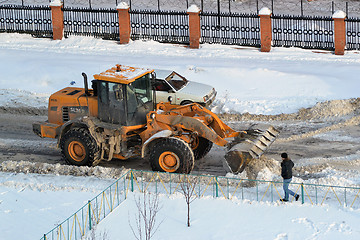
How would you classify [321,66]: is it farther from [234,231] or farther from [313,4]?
[234,231]

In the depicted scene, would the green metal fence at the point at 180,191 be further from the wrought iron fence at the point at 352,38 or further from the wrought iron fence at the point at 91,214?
the wrought iron fence at the point at 352,38

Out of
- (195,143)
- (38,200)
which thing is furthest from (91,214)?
(195,143)

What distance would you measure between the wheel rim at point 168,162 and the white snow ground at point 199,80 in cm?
115

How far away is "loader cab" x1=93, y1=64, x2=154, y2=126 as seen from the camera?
1758 cm

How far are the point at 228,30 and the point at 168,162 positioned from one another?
42.7 feet

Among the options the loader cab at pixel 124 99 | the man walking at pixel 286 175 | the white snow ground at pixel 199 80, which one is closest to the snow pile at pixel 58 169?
the white snow ground at pixel 199 80

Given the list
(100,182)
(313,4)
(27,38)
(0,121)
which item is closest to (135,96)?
(100,182)

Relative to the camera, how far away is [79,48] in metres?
29.5

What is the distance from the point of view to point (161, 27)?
98.1 ft

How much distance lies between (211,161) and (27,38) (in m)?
14.9

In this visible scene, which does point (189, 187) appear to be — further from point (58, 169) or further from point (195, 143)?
point (58, 169)

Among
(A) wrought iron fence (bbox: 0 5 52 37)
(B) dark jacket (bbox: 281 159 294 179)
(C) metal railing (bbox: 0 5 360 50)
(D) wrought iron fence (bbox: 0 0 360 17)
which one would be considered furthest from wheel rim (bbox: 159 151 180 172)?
(D) wrought iron fence (bbox: 0 0 360 17)

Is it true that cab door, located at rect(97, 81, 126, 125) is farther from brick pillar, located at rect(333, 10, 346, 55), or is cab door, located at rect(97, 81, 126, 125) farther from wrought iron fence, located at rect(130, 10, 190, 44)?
brick pillar, located at rect(333, 10, 346, 55)

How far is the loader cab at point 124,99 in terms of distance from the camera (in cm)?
1758
